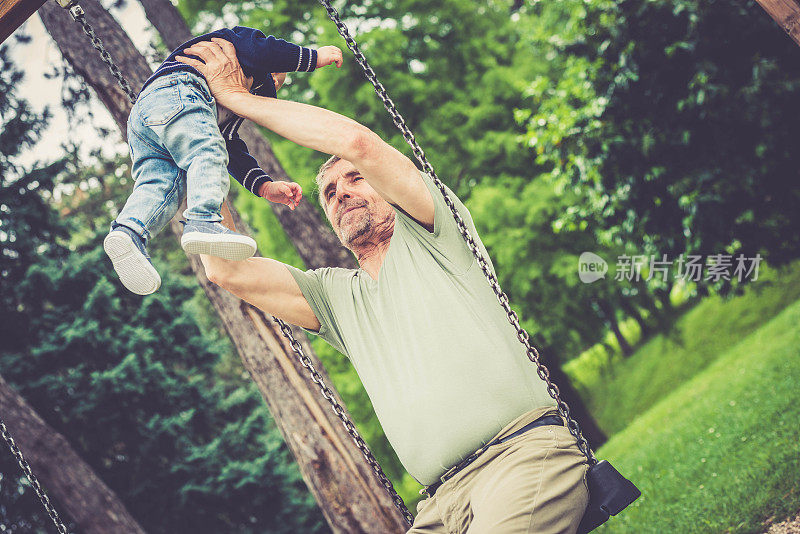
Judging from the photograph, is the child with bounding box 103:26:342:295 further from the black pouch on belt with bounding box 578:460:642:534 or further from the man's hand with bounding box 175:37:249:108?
the black pouch on belt with bounding box 578:460:642:534

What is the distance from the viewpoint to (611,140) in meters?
8.22

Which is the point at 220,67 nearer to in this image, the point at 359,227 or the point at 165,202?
the point at 165,202

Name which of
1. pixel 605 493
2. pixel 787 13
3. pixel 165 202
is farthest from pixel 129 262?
pixel 787 13

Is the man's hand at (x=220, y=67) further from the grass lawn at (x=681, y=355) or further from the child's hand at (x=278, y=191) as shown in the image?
the grass lawn at (x=681, y=355)

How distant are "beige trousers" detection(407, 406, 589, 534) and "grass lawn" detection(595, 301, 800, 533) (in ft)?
10.2

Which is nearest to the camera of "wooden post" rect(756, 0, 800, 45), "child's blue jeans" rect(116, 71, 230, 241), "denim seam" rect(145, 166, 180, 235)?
"child's blue jeans" rect(116, 71, 230, 241)

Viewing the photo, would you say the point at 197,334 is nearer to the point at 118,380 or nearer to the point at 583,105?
the point at 118,380

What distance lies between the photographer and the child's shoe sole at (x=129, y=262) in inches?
86.0

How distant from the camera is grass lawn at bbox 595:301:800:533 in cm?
526

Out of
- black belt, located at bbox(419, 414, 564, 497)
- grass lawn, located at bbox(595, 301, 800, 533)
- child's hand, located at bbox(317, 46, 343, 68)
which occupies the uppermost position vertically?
child's hand, located at bbox(317, 46, 343, 68)

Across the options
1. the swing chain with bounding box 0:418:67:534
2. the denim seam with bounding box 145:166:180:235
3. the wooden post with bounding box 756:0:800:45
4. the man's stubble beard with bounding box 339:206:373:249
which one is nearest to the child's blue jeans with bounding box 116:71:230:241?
the denim seam with bounding box 145:166:180:235

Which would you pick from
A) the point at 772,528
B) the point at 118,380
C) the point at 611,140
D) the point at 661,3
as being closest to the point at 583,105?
the point at 611,140

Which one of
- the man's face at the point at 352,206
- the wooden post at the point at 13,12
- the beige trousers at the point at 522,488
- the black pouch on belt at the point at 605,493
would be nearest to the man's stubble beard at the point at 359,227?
the man's face at the point at 352,206

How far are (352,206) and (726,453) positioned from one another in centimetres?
584
